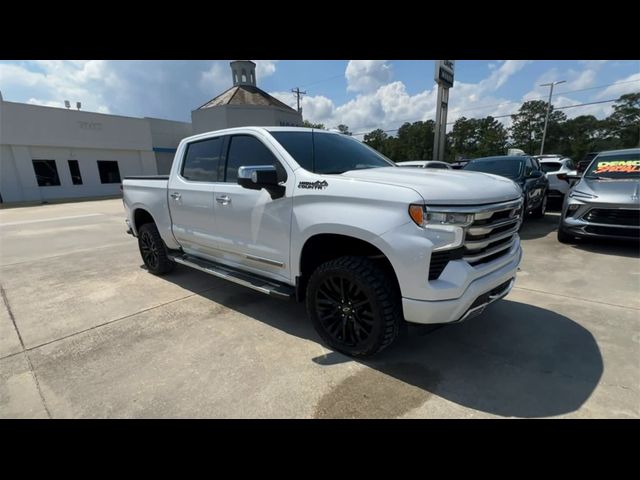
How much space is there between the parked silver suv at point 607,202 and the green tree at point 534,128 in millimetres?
63939

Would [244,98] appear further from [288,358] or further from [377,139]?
[377,139]

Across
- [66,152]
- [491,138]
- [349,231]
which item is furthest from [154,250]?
[491,138]

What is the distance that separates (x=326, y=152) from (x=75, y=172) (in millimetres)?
25863

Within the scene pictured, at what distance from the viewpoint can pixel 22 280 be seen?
5.07m

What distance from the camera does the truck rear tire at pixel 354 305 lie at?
242cm

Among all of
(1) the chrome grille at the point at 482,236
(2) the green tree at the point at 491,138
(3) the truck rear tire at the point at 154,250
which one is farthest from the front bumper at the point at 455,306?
(2) the green tree at the point at 491,138

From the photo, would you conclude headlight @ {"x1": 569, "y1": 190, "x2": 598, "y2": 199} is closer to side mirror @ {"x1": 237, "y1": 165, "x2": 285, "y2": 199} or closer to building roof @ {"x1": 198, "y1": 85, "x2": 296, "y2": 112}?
side mirror @ {"x1": 237, "y1": 165, "x2": 285, "y2": 199}

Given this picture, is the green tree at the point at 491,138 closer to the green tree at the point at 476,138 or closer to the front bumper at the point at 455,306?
the green tree at the point at 476,138

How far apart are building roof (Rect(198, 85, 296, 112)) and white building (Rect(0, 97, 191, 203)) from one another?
8499 mm

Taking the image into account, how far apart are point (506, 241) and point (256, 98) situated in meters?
35.0

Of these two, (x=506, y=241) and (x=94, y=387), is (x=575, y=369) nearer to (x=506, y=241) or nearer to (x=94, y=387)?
(x=506, y=241)

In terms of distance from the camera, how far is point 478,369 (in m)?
2.57

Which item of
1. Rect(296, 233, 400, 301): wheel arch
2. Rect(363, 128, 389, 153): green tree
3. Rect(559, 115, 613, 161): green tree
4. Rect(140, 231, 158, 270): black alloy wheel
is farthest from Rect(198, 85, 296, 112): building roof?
Rect(559, 115, 613, 161): green tree
